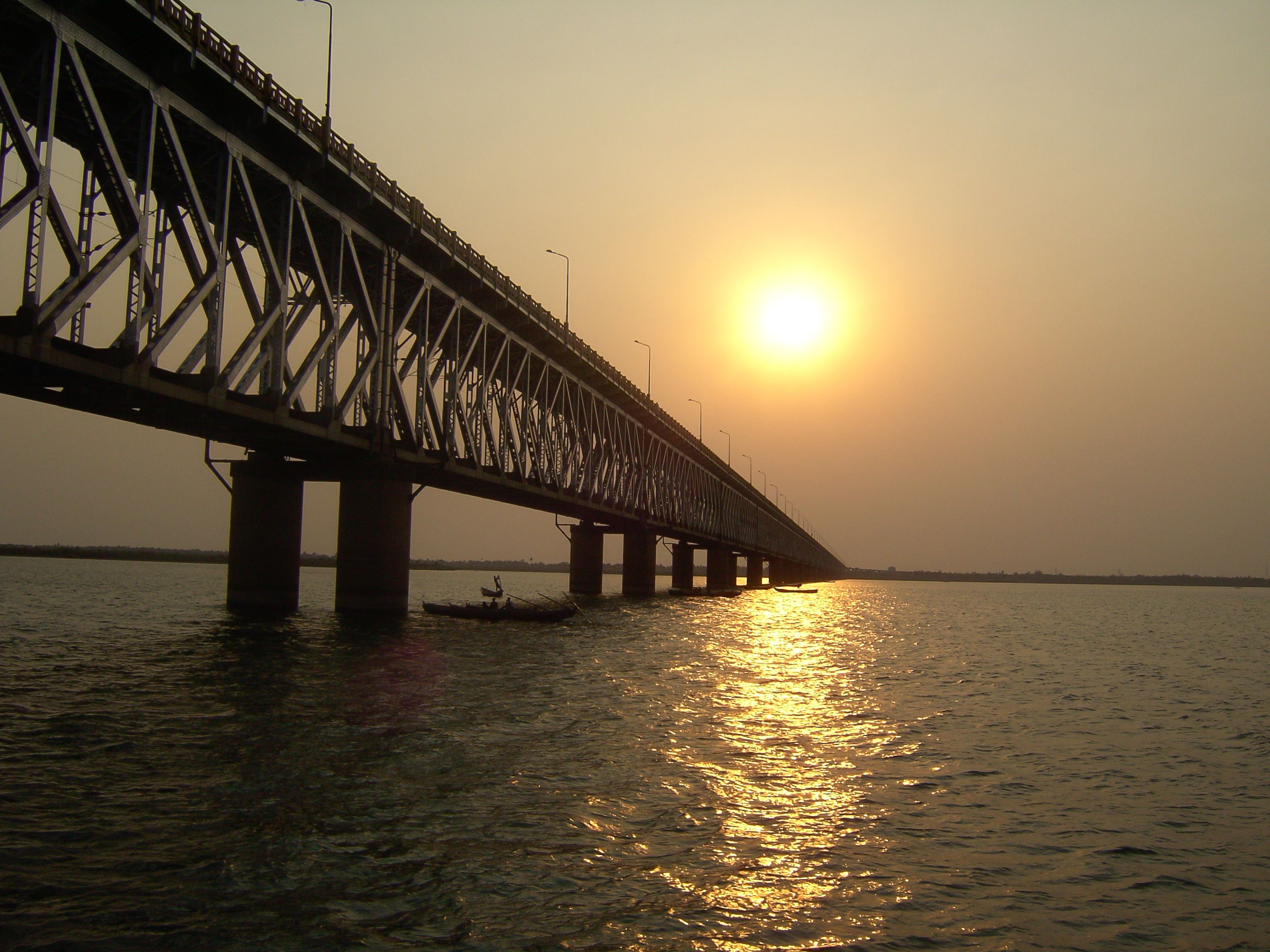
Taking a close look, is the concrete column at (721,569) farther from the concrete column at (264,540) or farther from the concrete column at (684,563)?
the concrete column at (264,540)

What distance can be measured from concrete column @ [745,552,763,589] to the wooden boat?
11967cm

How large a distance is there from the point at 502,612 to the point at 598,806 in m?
42.2

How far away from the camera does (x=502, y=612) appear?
58344 millimetres

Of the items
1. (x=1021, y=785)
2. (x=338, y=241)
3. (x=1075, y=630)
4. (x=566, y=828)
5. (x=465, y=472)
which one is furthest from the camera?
(x=1075, y=630)

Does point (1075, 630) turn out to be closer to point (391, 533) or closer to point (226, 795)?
point (391, 533)

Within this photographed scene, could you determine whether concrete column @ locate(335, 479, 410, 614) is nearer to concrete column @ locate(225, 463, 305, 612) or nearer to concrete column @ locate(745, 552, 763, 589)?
concrete column @ locate(225, 463, 305, 612)

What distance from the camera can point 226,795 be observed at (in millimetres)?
16031

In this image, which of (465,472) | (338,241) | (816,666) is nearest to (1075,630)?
(816,666)

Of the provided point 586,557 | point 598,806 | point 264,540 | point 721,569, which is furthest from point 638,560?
point 598,806

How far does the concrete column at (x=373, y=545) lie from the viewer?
47.5 meters

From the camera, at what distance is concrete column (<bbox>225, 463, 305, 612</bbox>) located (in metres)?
49.4

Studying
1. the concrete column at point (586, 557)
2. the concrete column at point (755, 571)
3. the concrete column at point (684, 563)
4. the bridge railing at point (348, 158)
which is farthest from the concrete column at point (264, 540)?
the concrete column at point (755, 571)

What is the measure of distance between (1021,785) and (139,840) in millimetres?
16077

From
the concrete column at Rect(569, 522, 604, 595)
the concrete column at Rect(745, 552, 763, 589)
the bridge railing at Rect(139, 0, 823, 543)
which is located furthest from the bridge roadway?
the concrete column at Rect(745, 552, 763, 589)
